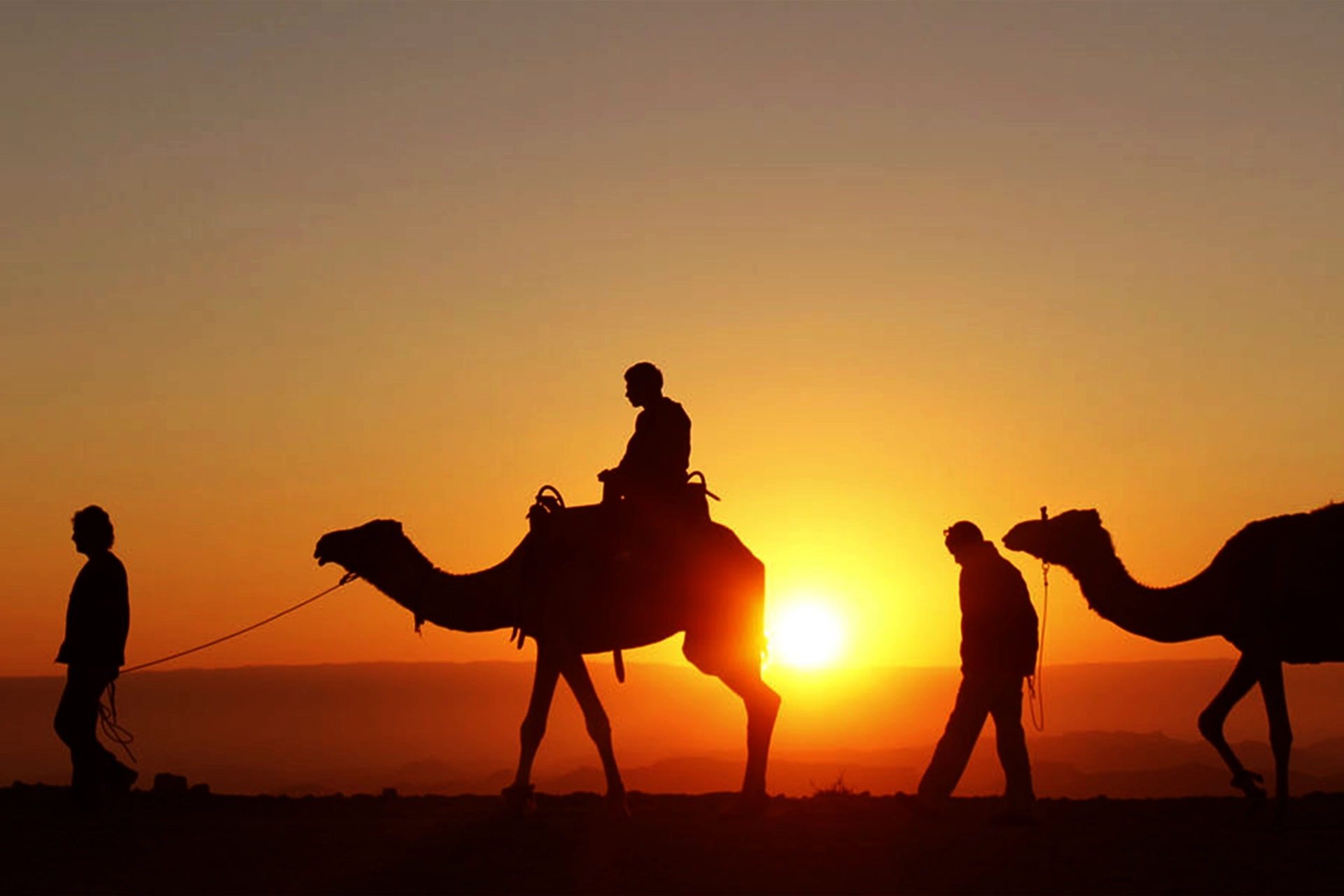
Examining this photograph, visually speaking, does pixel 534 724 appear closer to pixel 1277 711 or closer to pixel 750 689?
pixel 750 689

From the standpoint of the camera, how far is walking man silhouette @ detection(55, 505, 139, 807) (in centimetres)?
1791

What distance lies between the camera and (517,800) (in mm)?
17172

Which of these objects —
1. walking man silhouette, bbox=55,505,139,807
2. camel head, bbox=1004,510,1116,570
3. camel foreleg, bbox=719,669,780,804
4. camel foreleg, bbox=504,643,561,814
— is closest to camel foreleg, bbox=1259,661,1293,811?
camel head, bbox=1004,510,1116,570

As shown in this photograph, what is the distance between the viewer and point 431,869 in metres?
15.2

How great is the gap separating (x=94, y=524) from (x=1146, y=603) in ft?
35.1

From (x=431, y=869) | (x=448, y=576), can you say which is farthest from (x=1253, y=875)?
(x=448, y=576)

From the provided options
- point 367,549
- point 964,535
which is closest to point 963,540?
point 964,535

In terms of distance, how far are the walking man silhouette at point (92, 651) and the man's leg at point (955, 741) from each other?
25.1 ft

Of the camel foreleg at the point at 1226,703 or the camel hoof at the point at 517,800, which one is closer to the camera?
the camel hoof at the point at 517,800

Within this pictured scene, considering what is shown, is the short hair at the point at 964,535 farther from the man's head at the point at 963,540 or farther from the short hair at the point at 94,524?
the short hair at the point at 94,524

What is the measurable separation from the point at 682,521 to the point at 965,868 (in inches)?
177

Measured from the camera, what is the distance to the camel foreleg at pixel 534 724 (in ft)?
56.3

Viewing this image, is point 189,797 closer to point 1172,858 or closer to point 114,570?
point 114,570

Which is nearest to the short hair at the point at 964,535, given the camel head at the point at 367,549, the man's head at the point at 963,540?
the man's head at the point at 963,540
